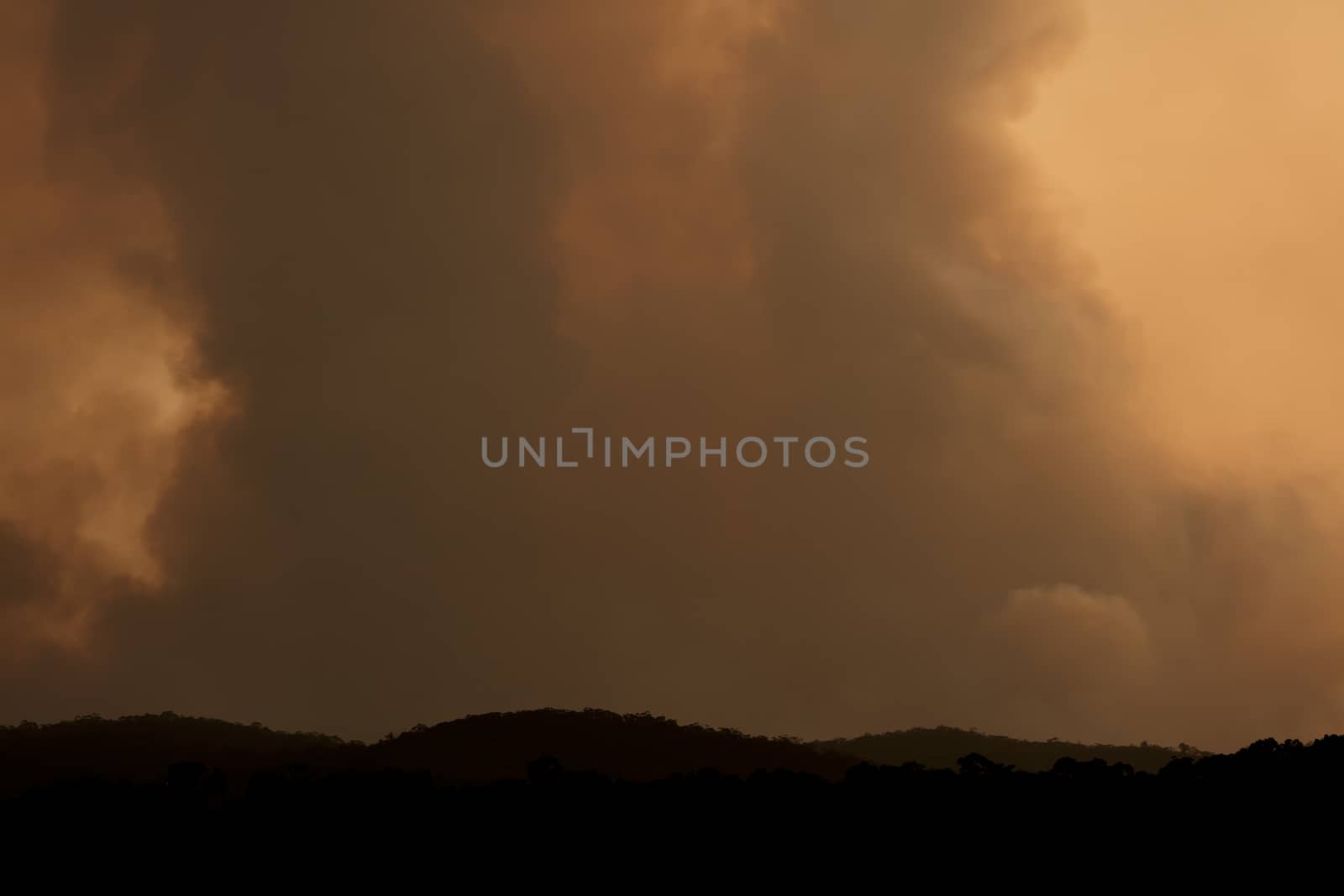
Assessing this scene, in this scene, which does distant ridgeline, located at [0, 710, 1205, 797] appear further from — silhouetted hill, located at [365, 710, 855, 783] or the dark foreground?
the dark foreground

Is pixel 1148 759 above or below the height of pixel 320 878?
above

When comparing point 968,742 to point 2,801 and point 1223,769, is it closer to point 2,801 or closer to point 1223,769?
point 1223,769

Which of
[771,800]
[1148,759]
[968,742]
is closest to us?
[771,800]

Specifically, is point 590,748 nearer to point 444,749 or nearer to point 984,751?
point 444,749

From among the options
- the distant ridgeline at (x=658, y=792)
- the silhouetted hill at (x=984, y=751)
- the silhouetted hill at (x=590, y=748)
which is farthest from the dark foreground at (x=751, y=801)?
the silhouetted hill at (x=984, y=751)

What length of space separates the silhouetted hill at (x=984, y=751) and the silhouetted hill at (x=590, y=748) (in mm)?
45846

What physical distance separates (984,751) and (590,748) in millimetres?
80418

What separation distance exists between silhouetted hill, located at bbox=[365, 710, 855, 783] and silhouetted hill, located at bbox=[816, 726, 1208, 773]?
45.8 metres

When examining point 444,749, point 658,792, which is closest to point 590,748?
point 444,749

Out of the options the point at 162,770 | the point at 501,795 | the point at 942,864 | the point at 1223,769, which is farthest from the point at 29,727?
the point at 1223,769

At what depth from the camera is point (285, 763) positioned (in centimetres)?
12112

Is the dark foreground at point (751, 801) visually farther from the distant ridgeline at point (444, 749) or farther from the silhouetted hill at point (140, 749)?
the silhouetted hill at point (140, 749)

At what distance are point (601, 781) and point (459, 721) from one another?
135 feet

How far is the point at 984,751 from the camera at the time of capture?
188m
